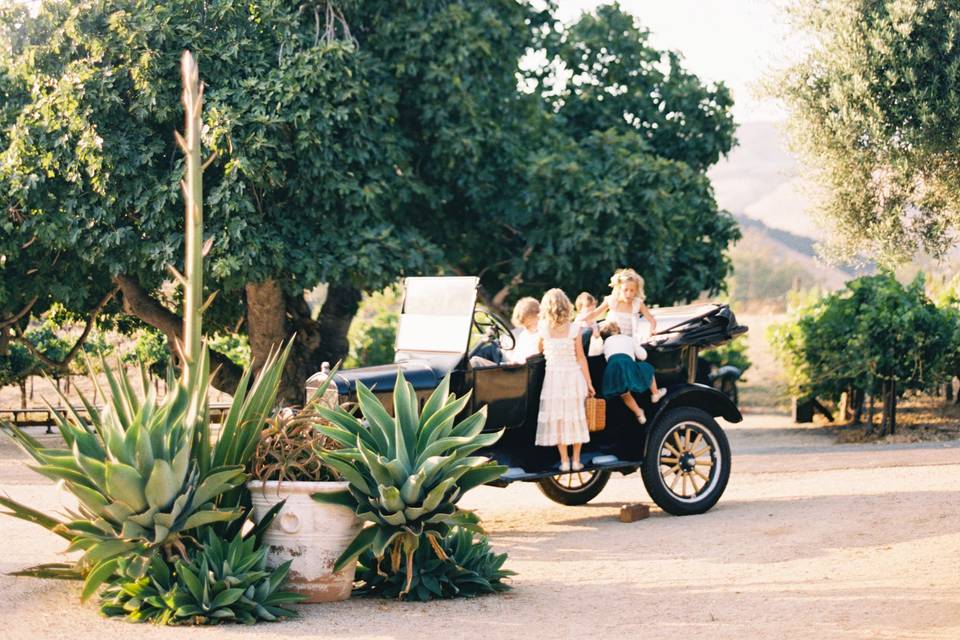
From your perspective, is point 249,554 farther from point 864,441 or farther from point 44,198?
point 864,441

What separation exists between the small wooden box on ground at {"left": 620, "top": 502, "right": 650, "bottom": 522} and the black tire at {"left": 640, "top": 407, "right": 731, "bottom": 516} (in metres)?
0.15

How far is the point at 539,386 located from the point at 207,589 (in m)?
4.11

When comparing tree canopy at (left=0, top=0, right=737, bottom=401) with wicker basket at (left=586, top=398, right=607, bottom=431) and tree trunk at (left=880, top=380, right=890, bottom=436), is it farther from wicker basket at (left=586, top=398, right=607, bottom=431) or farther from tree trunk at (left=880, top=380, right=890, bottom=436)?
wicker basket at (left=586, top=398, right=607, bottom=431)

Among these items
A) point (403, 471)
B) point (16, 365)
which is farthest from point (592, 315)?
point (16, 365)

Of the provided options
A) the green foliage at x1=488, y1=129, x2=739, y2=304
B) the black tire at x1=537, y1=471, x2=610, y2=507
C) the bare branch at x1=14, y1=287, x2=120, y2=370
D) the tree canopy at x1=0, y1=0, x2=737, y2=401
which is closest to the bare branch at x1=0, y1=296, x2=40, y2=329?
the tree canopy at x1=0, y1=0, x2=737, y2=401

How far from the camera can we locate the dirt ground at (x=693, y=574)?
247 inches

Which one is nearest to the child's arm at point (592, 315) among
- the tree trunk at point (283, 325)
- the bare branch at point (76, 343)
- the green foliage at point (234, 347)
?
the tree trunk at point (283, 325)

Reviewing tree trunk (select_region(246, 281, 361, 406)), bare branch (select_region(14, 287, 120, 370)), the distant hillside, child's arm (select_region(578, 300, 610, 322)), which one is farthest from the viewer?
the distant hillside

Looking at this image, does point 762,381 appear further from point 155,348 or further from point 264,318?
point 264,318

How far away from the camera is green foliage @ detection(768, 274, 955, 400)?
16.8 meters

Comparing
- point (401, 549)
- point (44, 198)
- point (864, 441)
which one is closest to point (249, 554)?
point (401, 549)

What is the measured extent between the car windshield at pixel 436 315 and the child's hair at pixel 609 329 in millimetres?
1239

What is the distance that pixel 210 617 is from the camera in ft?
20.8

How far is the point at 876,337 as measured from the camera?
17.0 metres
